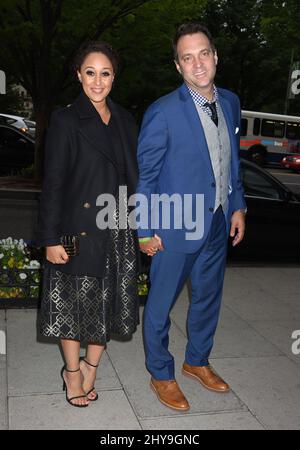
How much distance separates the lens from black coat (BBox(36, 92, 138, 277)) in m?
3.06

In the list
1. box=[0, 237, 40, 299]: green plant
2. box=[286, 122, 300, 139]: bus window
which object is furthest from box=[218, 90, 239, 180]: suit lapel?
box=[286, 122, 300, 139]: bus window

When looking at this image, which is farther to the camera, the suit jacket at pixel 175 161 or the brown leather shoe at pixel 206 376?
the brown leather shoe at pixel 206 376

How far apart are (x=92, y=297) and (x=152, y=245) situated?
47 cm

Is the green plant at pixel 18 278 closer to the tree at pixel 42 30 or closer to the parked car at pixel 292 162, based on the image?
the tree at pixel 42 30

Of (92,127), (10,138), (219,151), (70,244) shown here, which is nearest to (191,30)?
(219,151)

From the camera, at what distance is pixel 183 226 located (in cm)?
341

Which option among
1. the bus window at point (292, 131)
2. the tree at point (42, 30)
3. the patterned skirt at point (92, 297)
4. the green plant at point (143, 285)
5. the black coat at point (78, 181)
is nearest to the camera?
the black coat at point (78, 181)

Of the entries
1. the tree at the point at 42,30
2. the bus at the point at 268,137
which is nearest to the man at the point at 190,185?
the tree at the point at 42,30

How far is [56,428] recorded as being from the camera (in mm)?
3162

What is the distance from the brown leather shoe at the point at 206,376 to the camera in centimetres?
371

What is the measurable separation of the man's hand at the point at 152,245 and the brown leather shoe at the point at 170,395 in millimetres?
873

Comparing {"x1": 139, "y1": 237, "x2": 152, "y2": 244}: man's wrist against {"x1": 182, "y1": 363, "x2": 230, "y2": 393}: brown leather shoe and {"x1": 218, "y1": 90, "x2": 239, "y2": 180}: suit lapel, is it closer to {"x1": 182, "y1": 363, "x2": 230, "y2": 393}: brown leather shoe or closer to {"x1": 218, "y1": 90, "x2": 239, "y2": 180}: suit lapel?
{"x1": 218, "y1": 90, "x2": 239, "y2": 180}: suit lapel

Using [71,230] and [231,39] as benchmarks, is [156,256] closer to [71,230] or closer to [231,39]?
[71,230]

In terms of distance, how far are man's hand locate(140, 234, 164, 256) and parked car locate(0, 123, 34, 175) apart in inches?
562
